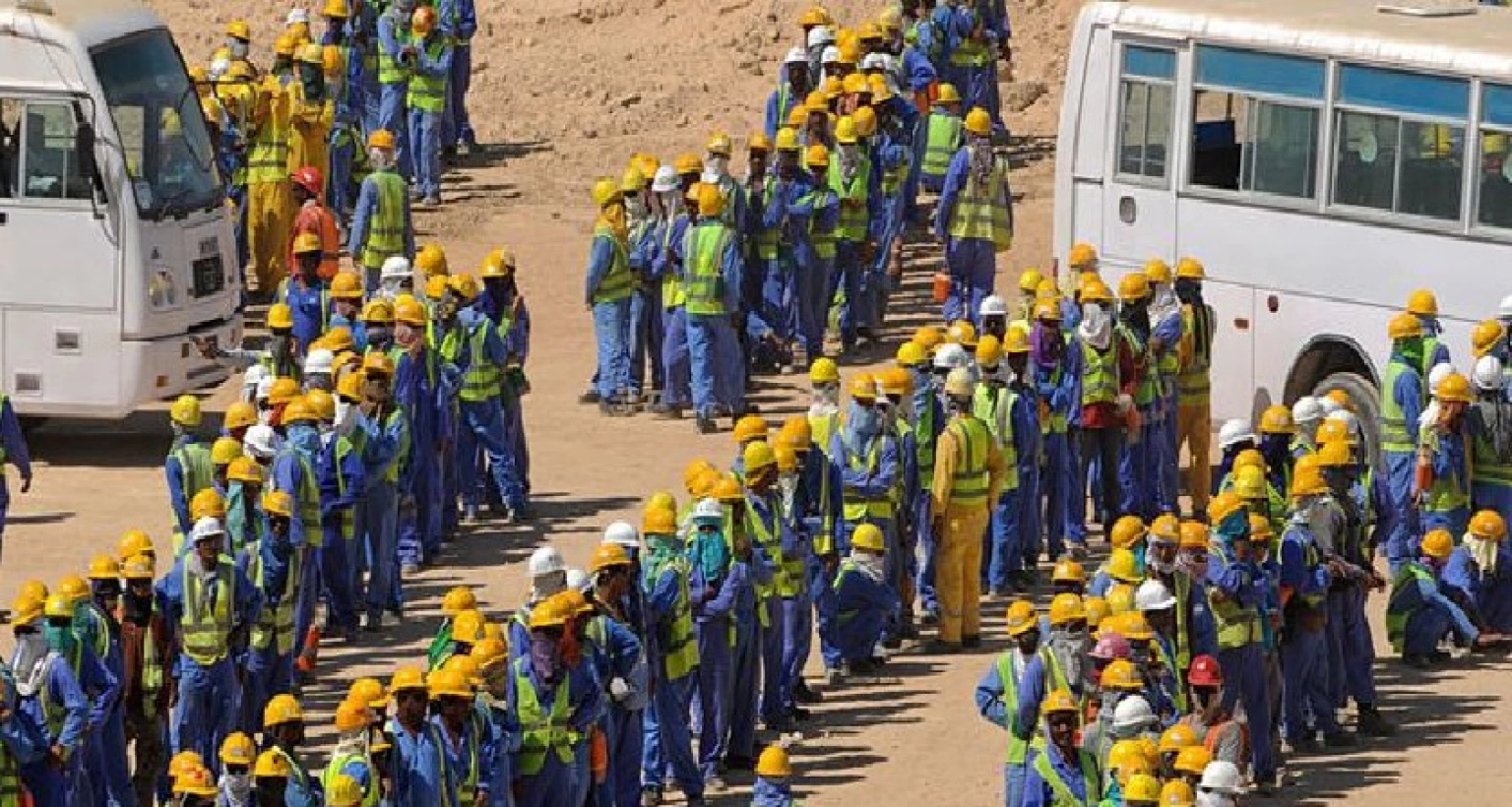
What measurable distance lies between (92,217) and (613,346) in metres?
3.98

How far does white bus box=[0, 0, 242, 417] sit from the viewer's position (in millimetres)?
30750

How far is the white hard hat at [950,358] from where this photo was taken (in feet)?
90.1

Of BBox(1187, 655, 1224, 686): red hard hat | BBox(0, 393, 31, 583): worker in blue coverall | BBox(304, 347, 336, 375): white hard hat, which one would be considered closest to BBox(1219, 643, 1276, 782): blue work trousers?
BBox(1187, 655, 1224, 686): red hard hat

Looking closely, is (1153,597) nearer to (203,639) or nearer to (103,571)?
(203,639)

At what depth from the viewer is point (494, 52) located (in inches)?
1789

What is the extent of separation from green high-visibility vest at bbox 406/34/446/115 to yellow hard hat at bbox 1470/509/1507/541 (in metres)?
13.8

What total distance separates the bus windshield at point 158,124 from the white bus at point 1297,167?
6.02 meters

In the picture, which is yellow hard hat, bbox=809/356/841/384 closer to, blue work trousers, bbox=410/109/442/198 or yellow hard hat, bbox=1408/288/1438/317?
yellow hard hat, bbox=1408/288/1438/317

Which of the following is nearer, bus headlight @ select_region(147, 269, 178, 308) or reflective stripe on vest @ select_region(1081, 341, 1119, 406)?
reflective stripe on vest @ select_region(1081, 341, 1119, 406)

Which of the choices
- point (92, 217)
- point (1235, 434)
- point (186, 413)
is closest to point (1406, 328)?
point (1235, 434)

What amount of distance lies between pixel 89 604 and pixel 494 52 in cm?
2298

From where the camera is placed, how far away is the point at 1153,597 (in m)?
23.4

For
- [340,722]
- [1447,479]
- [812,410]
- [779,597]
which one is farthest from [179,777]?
[1447,479]

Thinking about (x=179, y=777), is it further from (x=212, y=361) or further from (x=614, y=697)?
(x=212, y=361)
